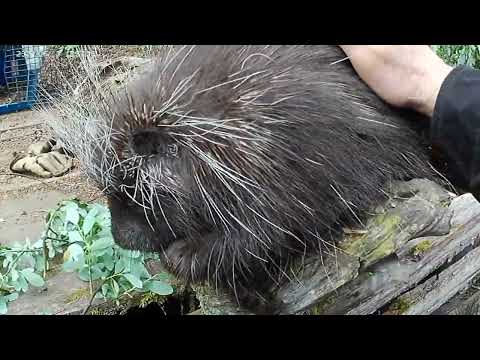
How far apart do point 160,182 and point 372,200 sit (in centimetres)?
59

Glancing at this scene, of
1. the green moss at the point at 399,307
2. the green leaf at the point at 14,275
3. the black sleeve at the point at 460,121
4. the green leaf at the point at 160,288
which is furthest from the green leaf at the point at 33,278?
the black sleeve at the point at 460,121

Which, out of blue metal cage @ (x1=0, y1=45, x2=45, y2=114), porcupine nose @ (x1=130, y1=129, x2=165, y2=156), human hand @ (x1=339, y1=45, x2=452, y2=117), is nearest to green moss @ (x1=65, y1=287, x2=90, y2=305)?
porcupine nose @ (x1=130, y1=129, x2=165, y2=156)

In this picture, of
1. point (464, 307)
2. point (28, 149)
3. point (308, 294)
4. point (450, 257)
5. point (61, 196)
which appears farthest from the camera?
point (28, 149)

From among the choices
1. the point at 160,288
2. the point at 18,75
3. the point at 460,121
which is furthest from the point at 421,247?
the point at 18,75

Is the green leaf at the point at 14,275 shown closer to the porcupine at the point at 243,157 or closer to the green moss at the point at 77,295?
the green moss at the point at 77,295

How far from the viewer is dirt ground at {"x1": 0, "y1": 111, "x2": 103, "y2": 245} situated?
Result: 3.43 meters

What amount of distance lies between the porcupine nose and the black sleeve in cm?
70

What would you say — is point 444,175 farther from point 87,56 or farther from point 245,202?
point 87,56

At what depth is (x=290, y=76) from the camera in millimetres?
1681

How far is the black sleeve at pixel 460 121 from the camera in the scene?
1.50 metres

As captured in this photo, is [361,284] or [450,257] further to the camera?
[450,257]

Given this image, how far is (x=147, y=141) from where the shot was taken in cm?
166

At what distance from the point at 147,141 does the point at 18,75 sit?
12.5ft

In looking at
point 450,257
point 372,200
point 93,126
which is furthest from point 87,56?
point 450,257
